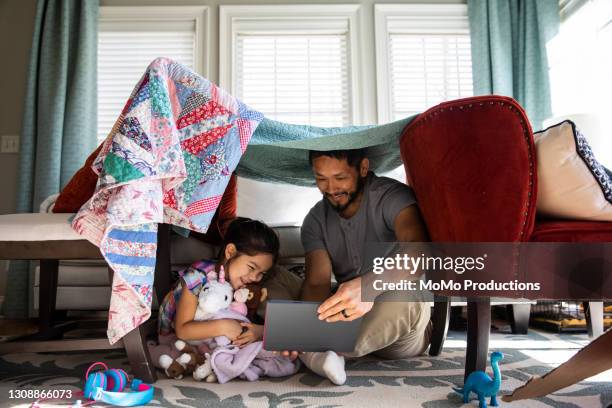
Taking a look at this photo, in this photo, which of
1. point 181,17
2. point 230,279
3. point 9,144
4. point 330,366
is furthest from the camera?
point 181,17

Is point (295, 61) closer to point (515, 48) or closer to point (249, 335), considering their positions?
point (515, 48)

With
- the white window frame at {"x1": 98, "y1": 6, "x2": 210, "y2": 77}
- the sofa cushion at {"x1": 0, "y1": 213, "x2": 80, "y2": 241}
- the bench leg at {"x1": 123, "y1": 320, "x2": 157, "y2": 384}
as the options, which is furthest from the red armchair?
the white window frame at {"x1": 98, "y1": 6, "x2": 210, "y2": 77}

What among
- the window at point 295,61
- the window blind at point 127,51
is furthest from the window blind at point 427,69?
the window blind at point 127,51

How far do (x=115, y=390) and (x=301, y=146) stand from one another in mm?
822

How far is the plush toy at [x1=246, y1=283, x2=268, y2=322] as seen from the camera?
159 centimetres

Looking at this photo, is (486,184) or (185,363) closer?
(486,184)

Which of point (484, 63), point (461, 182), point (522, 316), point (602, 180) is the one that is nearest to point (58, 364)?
point (461, 182)

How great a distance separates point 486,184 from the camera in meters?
1.17

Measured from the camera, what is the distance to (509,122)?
3.82 ft

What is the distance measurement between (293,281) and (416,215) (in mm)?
551

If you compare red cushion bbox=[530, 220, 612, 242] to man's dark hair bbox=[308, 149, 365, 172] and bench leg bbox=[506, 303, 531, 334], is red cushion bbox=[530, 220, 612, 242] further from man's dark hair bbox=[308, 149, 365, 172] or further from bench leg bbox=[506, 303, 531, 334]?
bench leg bbox=[506, 303, 531, 334]

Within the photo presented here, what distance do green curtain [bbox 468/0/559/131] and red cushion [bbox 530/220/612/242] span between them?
7.84 ft

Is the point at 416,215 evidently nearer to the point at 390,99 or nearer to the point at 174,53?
the point at 390,99

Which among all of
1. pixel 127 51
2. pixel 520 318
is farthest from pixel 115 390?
pixel 127 51
